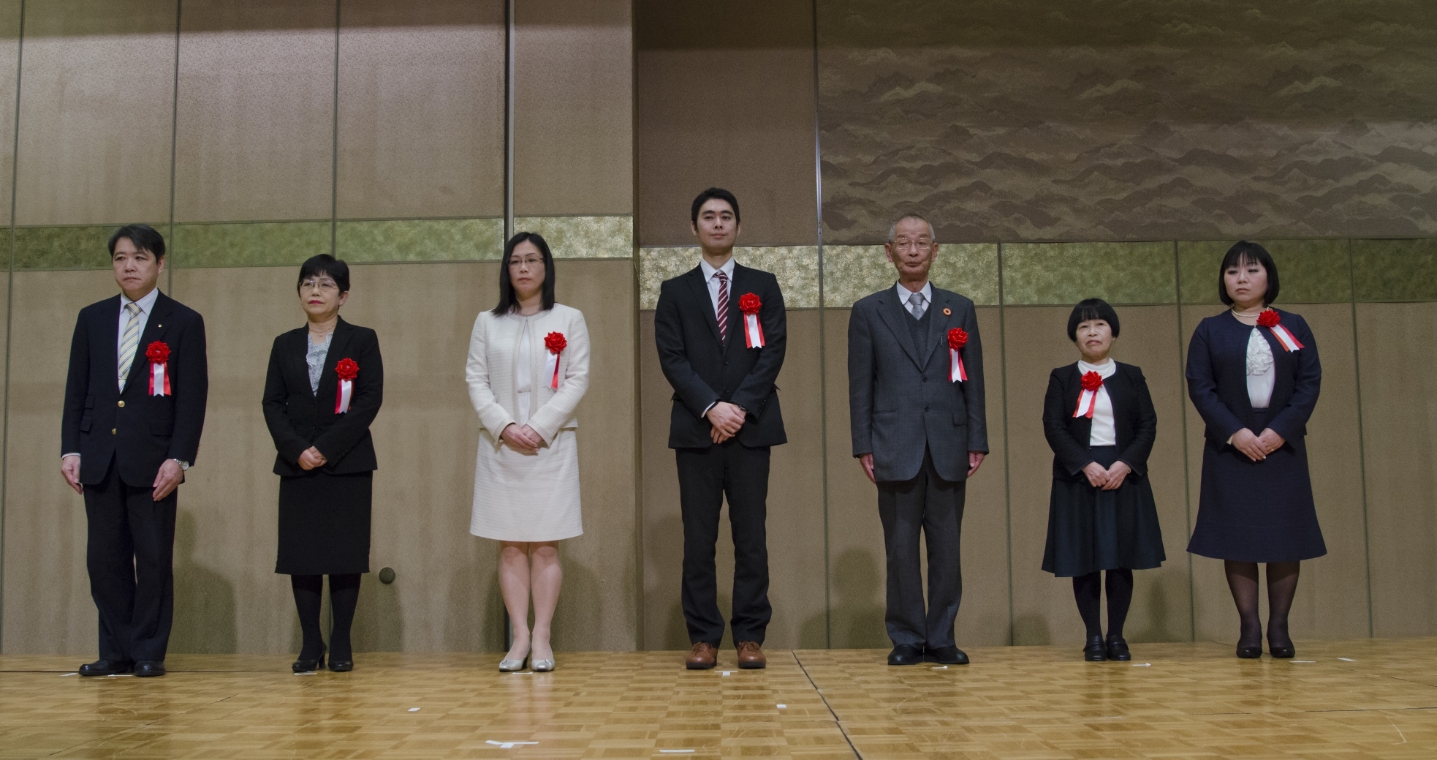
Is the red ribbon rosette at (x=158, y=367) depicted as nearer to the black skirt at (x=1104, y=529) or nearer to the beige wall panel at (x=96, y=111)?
the beige wall panel at (x=96, y=111)

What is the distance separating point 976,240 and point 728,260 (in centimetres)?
210

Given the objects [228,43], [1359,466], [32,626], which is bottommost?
[32,626]

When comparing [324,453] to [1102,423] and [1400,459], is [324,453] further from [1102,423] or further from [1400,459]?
[1400,459]

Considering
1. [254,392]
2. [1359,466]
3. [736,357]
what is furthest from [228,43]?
[1359,466]

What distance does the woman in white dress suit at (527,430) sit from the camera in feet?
12.4

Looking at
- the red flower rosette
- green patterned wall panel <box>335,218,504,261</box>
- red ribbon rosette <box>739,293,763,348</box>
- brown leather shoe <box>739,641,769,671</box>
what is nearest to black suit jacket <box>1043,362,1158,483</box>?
the red flower rosette

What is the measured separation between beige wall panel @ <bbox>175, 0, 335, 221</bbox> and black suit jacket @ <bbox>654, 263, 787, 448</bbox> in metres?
2.26

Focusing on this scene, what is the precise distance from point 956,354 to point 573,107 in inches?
89.6

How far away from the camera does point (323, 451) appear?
3.87 meters

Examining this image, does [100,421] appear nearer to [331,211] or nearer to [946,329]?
[331,211]

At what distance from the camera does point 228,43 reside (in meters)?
5.34

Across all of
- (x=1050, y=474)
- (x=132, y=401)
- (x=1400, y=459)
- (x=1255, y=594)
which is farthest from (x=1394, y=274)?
(x=132, y=401)

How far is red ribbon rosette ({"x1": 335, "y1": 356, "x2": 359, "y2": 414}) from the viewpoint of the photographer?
3.90 m

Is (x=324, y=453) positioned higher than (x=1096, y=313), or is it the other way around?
(x=1096, y=313)
